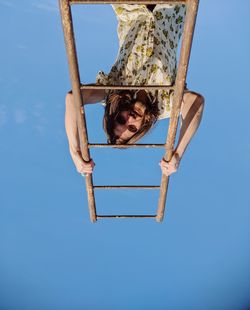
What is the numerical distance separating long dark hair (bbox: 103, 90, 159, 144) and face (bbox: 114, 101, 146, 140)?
0.02 meters

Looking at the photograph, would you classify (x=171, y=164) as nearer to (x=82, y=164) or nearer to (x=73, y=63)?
(x=82, y=164)

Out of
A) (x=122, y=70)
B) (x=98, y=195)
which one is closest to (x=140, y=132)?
(x=122, y=70)

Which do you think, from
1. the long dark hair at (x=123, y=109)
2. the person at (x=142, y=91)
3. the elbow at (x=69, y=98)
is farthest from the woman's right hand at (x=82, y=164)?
the elbow at (x=69, y=98)

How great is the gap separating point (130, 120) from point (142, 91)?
15 centimetres

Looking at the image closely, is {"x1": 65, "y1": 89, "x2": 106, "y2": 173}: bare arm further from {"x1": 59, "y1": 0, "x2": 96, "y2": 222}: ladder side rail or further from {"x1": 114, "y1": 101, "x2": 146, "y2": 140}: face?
{"x1": 114, "y1": 101, "x2": 146, "y2": 140}: face

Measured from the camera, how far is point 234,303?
17.2 feet

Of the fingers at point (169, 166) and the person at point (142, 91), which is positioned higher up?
the person at point (142, 91)

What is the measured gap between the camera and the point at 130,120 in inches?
78.0

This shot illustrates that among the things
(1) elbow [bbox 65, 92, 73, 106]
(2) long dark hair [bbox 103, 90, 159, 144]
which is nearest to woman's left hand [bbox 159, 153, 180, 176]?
(2) long dark hair [bbox 103, 90, 159, 144]

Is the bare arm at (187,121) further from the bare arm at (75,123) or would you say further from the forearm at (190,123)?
the bare arm at (75,123)

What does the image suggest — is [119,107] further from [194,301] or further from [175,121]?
[194,301]

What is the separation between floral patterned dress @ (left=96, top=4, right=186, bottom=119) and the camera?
7.19 ft

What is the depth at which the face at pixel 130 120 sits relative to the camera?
1.98 metres

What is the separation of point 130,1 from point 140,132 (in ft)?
2.56
